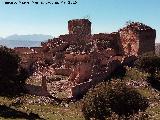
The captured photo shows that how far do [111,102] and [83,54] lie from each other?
39.6 m

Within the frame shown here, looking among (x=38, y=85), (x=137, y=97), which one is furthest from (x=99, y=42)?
(x=137, y=97)

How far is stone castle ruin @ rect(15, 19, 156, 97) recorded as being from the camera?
7550 cm

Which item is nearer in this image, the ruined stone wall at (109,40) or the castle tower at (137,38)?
the ruined stone wall at (109,40)

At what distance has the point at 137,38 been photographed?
100625 mm

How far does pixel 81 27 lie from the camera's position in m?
117

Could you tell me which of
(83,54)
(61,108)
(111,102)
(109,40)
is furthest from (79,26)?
(111,102)

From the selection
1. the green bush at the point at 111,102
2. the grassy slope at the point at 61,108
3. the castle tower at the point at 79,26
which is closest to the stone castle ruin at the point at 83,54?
the castle tower at the point at 79,26

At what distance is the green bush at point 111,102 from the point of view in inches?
1786

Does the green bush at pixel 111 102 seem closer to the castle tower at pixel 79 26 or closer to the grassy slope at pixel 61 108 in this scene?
the grassy slope at pixel 61 108

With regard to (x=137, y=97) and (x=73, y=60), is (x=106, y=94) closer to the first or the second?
(x=137, y=97)

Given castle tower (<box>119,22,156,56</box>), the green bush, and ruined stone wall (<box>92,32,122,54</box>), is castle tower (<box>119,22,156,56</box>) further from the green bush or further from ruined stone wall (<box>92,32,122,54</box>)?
the green bush

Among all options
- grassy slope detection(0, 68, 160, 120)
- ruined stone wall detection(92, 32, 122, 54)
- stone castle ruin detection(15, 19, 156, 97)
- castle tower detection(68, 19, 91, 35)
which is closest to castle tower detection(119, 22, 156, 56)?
stone castle ruin detection(15, 19, 156, 97)

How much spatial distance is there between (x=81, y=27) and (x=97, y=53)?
105 ft

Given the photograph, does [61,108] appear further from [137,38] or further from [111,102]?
[137,38]
